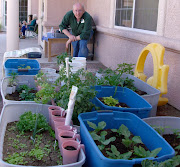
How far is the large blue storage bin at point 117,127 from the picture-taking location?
1812 millimetres

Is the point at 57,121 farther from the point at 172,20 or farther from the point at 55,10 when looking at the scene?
the point at 55,10

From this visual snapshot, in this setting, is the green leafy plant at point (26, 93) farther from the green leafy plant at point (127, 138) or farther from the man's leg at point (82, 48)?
the man's leg at point (82, 48)

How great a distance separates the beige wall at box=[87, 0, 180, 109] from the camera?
3.95 metres

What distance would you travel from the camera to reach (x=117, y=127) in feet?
8.59

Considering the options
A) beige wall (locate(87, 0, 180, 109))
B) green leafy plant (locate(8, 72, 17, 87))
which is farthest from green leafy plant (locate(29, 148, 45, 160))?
beige wall (locate(87, 0, 180, 109))

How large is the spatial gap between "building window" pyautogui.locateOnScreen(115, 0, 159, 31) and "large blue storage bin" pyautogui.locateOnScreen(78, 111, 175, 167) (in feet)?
8.47

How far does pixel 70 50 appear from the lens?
867cm

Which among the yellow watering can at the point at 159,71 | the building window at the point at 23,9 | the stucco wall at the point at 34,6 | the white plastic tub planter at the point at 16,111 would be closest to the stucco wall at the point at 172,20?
the yellow watering can at the point at 159,71

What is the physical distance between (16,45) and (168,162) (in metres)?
4.90

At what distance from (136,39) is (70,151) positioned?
3.47m

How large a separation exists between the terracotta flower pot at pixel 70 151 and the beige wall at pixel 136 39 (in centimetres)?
221

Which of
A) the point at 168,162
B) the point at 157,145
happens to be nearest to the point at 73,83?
the point at 157,145

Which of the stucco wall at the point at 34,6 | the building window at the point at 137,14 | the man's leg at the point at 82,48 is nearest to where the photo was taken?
the building window at the point at 137,14

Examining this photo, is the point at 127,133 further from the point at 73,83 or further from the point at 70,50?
the point at 70,50
